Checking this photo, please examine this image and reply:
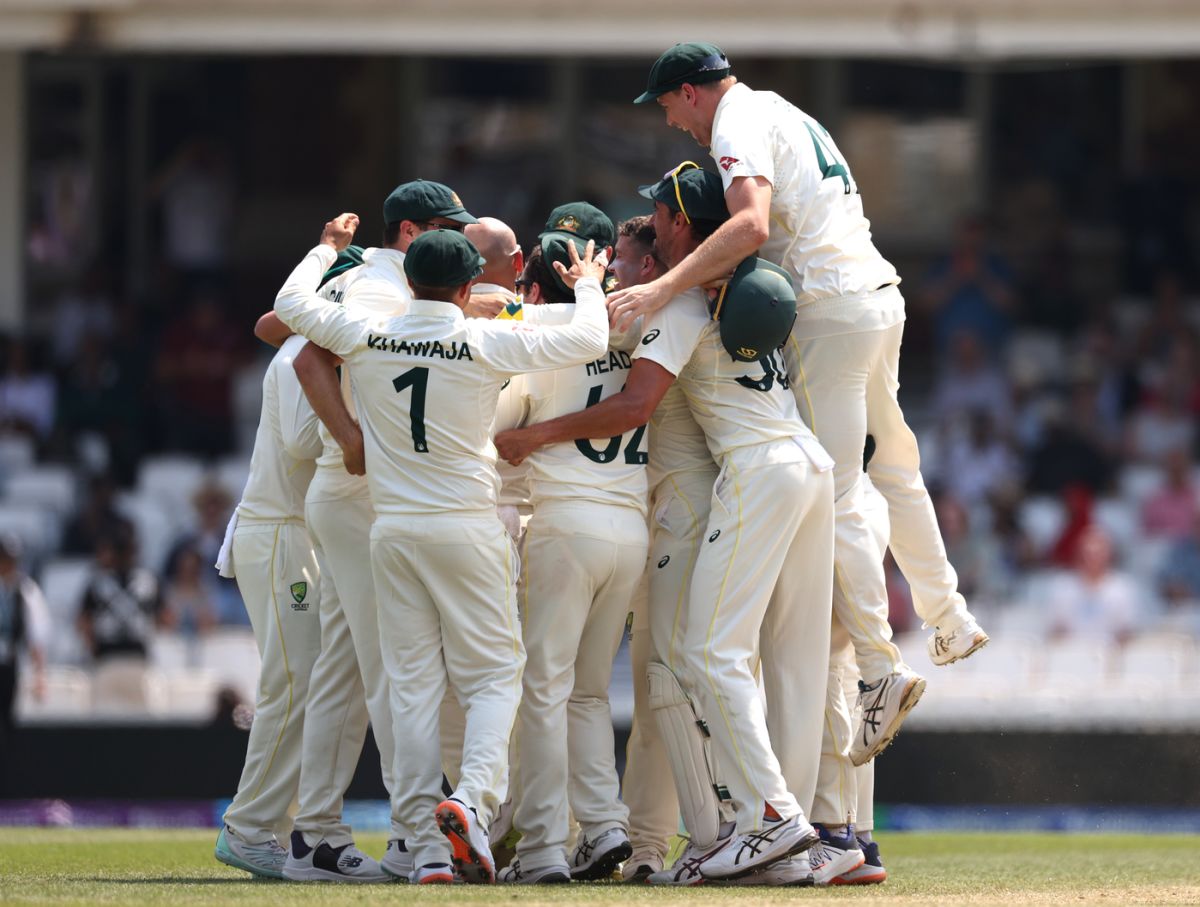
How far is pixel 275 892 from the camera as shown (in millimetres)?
5973

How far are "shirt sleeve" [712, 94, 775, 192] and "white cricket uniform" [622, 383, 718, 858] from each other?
0.79m

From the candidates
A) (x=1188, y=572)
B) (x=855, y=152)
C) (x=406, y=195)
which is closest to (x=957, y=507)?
(x=1188, y=572)

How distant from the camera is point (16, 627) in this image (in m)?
11.7

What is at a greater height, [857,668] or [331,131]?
[331,131]

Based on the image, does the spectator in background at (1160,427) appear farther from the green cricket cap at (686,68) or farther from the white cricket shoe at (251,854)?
the white cricket shoe at (251,854)

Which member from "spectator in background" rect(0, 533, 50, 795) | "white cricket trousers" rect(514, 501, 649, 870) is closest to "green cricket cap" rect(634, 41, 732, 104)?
"white cricket trousers" rect(514, 501, 649, 870)

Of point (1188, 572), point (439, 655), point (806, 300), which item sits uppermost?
point (806, 300)

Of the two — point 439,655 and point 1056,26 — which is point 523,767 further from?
point 1056,26

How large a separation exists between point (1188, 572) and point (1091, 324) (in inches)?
136

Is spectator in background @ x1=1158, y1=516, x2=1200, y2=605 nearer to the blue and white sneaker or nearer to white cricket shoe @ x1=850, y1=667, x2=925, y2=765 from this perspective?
the blue and white sneaker

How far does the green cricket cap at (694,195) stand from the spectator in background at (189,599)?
6.90 m

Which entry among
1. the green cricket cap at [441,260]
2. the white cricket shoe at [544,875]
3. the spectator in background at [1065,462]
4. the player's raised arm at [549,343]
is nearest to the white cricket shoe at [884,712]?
the white cricket shoe at [544,875]

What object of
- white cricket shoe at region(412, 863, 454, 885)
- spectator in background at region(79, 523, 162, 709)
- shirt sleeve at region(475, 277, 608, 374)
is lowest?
spectator in background at region(79, 523, 162, 709)

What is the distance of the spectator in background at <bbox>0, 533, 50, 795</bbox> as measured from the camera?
37.1ft
